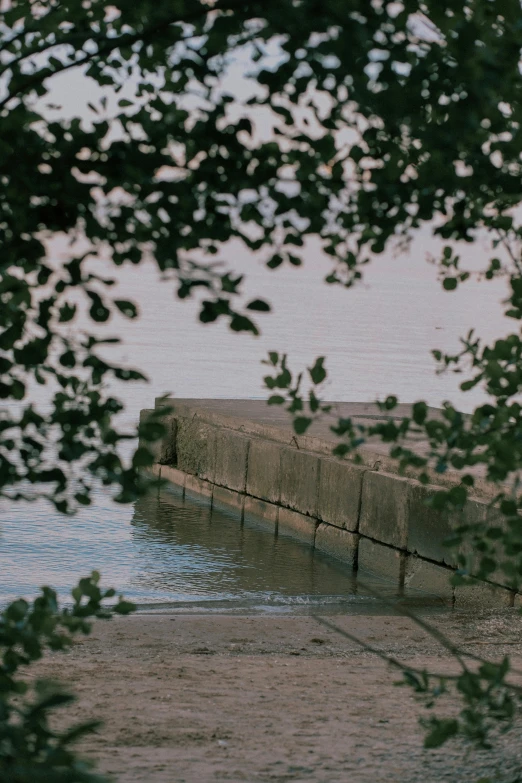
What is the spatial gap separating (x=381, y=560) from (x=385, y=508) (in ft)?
1.57

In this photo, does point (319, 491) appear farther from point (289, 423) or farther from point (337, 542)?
point (289, 423)

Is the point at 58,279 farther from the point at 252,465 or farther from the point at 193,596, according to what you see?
the point at 252,465

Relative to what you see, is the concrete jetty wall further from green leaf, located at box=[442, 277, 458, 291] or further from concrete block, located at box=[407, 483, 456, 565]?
green leaf, located at box=[442, 277, 458, 291]

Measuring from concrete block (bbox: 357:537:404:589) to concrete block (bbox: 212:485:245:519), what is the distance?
2.55 m

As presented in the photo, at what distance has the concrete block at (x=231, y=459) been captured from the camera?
1285 cm

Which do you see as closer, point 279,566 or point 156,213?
point 156,213

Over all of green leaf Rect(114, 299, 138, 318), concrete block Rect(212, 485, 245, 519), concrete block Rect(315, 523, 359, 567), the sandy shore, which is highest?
green leaf Rect(114, 299, 138, 318)

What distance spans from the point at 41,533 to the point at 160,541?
49.9 inches

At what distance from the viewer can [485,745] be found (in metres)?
3.05

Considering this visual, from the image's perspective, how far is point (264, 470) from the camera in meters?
12.4

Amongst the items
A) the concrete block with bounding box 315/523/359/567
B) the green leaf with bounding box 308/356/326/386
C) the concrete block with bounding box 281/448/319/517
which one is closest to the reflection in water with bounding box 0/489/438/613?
the concrete block with bounding box 315/523/359/567

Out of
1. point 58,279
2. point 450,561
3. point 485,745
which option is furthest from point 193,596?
point 58,279

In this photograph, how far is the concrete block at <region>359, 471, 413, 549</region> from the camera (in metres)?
9.94

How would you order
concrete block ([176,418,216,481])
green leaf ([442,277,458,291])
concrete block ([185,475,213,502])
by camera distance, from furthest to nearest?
concrete block ([185,475,213,502])
concrete block ([176,418,216,481])
green leaf ([442,277,458,291])
